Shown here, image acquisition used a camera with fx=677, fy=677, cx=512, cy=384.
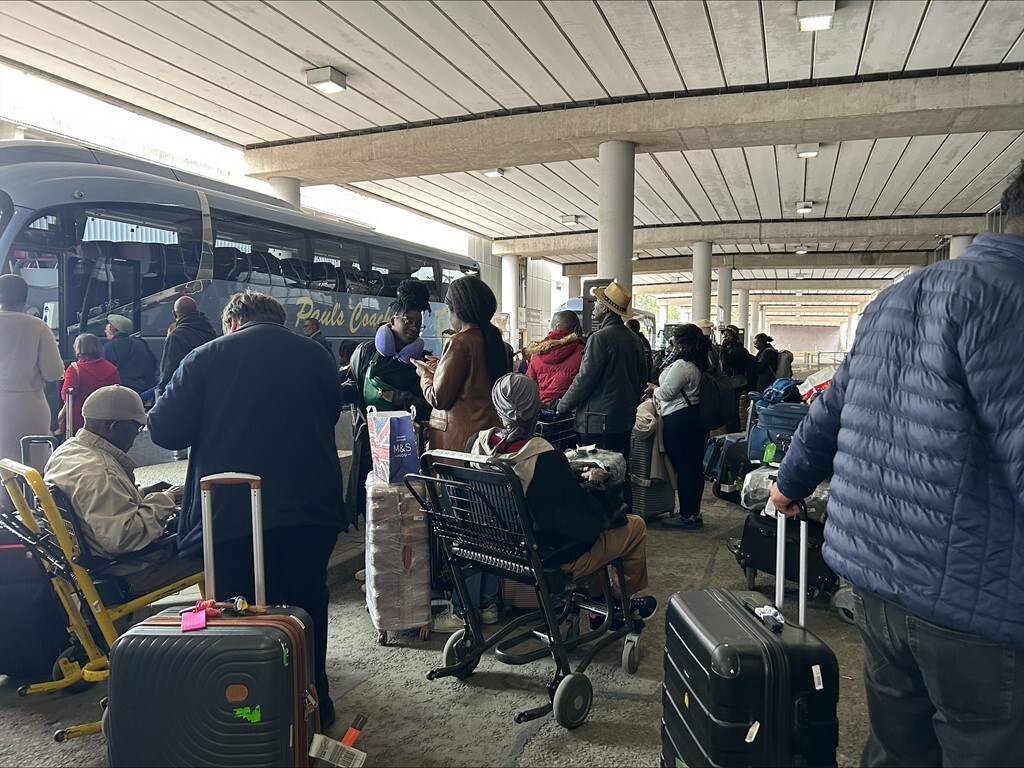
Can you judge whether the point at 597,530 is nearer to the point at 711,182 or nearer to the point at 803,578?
the point at 803,578

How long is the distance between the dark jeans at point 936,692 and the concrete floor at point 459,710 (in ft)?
3.46

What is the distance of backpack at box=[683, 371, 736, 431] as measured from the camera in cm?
569

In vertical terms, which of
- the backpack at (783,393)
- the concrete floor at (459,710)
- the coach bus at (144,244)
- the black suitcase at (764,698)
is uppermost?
the coach bus at (144,244)

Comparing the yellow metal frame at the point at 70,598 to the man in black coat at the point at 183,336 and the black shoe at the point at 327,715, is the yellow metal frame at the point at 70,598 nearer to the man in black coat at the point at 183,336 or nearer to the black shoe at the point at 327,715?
the black shoe at the point at 327,715

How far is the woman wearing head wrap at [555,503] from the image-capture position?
2.85m

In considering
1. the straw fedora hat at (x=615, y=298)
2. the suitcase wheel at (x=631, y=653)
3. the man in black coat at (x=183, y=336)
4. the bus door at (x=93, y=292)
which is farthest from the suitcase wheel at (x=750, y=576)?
the bus door at (x=93, y=292)

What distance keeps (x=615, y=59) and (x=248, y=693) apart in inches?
292

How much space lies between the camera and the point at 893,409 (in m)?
1.65

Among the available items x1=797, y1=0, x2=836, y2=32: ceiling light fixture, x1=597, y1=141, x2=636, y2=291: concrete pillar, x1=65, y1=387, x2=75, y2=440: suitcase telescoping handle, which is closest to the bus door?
x1=65, y1=387, x2=75, y2=440: suitcase telescoping handle

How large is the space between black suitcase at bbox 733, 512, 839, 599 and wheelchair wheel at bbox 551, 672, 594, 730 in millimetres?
1720

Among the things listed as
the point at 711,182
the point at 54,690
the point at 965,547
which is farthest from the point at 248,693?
the point at 711,182

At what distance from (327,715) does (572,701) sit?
1017 mm

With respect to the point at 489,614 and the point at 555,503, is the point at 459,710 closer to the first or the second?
the point at 489,614

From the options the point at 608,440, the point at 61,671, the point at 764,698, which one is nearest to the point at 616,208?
the point at 608,440
